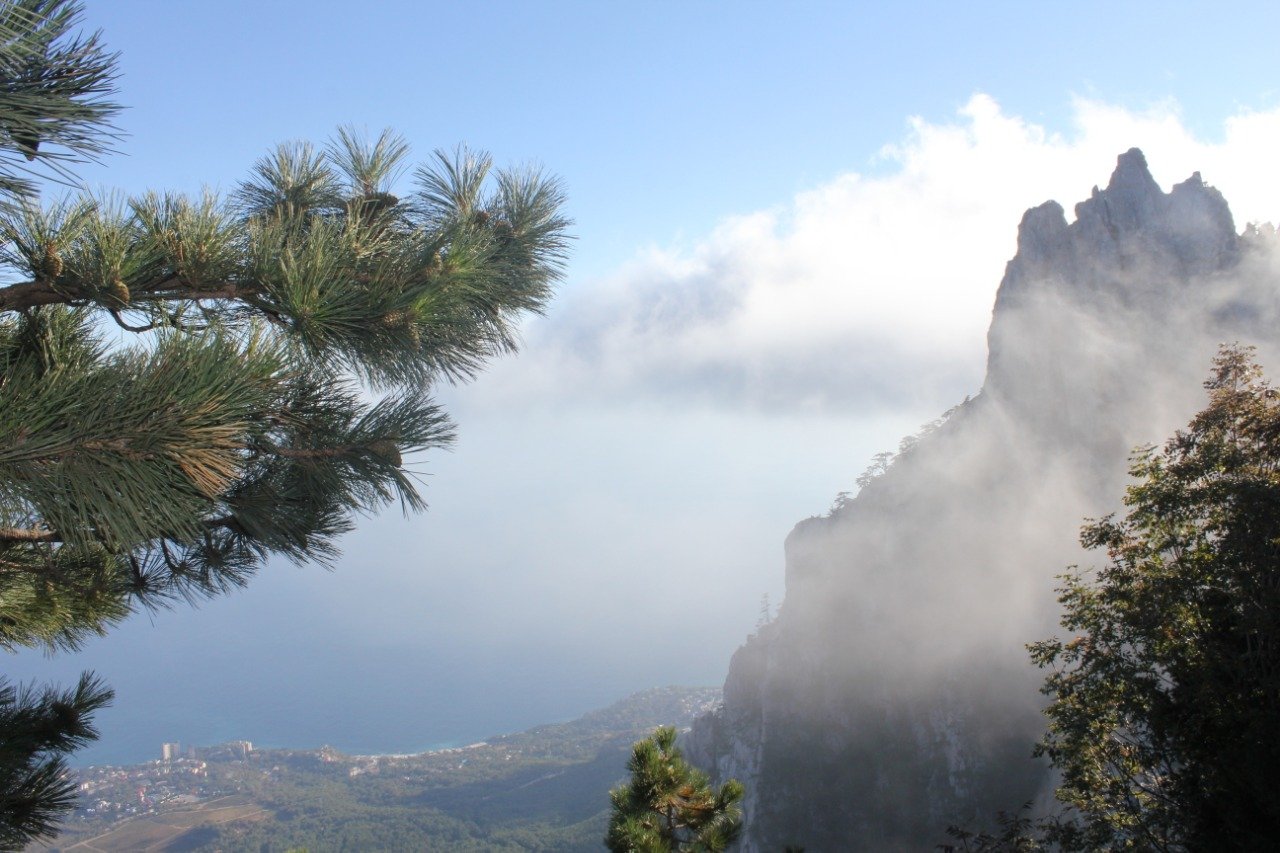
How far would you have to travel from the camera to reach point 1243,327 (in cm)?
2523

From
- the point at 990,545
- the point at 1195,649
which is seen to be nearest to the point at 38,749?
the point at 1195,649

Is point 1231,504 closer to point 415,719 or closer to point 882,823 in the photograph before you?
point 882,823

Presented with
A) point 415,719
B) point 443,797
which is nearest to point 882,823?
point 443,797

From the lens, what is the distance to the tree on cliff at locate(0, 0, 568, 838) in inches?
47.1

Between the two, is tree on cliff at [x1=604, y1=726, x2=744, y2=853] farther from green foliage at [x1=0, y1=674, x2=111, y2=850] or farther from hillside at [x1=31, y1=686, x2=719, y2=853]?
hillside at [x1=31, y1=686, x2=719, y2=853]

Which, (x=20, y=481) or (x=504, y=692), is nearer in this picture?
(x=20, y=481)

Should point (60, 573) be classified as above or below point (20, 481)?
above

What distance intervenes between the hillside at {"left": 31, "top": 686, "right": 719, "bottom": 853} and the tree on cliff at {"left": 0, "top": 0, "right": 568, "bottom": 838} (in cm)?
2861

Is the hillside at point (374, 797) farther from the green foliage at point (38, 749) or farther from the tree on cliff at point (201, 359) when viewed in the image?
the tree on cliff at point (201, 359)

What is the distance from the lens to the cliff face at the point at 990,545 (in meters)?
23.9

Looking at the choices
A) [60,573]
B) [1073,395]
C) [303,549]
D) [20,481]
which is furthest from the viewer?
[1073,395]

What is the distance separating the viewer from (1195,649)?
508cm

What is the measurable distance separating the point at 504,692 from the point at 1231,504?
10794 centimetres

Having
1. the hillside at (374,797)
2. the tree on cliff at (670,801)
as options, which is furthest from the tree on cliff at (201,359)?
the hillside at (374,797)
